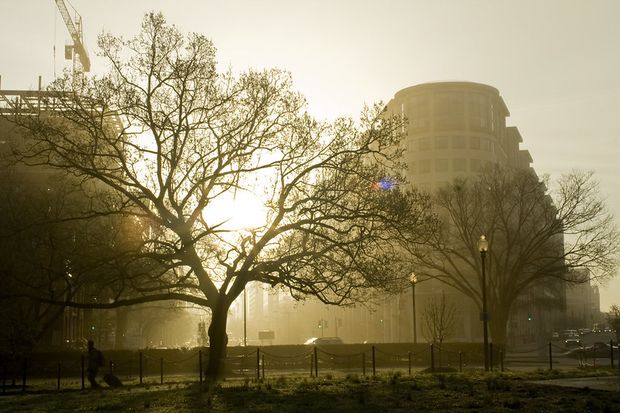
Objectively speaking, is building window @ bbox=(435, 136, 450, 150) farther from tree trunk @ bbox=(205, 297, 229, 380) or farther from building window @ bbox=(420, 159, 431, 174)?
tree trunk @ bbox=(205, 297, 229, 380)

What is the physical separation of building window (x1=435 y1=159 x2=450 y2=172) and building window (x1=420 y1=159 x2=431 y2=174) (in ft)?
3.97

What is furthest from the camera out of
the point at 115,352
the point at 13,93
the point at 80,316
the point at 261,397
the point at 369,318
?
the point at 369,318

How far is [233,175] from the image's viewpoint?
1299 inches

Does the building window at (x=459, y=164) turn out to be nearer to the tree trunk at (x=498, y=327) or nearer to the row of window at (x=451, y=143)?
the row of window at (x=451, y=143)

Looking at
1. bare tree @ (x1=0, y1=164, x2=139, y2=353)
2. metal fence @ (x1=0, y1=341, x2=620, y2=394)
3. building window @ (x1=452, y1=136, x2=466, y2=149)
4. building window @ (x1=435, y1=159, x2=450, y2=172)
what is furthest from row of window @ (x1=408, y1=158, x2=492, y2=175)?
bare tree @ (x1=0, y1=164, x2=139, y2=353)

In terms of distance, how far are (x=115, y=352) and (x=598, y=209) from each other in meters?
34.6

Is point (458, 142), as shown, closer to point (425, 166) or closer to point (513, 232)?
point (425, 166)

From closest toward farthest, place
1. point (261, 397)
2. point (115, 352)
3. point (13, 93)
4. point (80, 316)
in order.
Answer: point (261, 397) → point (115, 352) → point (13, 93) → point (80, 316)

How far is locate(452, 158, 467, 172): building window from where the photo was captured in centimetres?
11225

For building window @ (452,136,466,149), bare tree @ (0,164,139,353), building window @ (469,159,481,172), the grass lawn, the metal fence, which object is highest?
building window @ (452,136,466,149)

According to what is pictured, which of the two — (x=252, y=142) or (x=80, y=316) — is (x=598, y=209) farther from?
(x=80, y=316)

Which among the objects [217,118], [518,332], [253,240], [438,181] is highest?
[438,181]

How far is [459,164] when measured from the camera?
4427 inches

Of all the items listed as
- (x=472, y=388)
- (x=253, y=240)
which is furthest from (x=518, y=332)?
(x=472, y=388)
